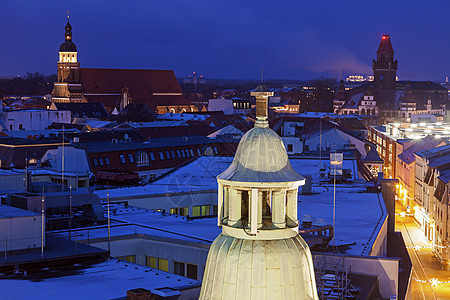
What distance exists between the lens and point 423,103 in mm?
197750

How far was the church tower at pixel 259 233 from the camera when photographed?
8.85m

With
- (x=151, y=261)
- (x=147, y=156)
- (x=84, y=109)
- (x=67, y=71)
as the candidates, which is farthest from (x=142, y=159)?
(x=67, y=71)

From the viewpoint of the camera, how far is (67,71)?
16538cm

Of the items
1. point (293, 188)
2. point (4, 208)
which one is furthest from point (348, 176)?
point (293, 188)

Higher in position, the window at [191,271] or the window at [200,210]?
the window at [200,210]

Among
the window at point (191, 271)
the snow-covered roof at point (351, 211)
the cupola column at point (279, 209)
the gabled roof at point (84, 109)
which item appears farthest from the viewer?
the gabled roof at point (84, 109)

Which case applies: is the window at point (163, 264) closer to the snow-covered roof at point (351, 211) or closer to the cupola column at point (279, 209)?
the snow-covered roof at point (351, 211)

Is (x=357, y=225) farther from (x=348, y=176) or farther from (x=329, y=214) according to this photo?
(x=348, y=176)

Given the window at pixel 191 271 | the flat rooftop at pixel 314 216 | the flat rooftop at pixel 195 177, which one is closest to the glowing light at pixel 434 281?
the flat rooftop at pixel 195 177

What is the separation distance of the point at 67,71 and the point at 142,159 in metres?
112

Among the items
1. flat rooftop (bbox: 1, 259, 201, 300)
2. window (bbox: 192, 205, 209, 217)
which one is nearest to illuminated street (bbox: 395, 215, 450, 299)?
window (bbox: 192, 205, 209, 217)

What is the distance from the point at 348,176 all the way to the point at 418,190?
96.1 ft

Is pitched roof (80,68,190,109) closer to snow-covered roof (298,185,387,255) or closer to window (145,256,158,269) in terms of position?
snow-covered roof (298,185,387,255)

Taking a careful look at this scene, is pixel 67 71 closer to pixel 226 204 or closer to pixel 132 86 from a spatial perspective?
pixel 132 86
